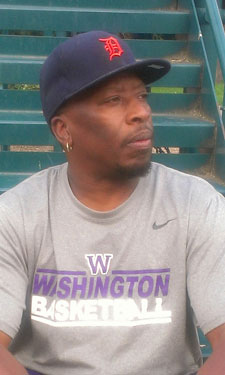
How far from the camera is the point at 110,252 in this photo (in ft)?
7.55

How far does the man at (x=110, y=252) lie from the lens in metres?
2.27

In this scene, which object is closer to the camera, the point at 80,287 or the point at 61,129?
the point at 80,287

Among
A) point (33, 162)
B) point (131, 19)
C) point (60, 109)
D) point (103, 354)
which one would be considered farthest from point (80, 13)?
point (103, 354)

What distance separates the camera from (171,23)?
531 cm

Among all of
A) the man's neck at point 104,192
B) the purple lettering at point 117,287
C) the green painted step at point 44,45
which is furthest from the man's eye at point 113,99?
the green painted step at point 44,45

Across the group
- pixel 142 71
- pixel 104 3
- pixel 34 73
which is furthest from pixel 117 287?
pixel 104 3

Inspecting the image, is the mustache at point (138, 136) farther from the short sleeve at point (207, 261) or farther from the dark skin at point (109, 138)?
the short sleeve at point (207, 261)

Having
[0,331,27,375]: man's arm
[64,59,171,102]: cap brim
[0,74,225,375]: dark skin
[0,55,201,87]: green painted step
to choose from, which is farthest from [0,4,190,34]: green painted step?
[0,331,27,375]: man's arm

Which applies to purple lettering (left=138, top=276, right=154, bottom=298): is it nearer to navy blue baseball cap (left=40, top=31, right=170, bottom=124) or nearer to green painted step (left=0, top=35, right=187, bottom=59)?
navy blue baseball cap (left=40, top=31, right=170, bottom=124)

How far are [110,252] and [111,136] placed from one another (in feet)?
1.18

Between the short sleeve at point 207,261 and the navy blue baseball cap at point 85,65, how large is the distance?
0.48 metres

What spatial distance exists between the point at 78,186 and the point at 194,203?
1.26 ft

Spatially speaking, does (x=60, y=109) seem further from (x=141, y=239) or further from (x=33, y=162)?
(x=33, y=162)

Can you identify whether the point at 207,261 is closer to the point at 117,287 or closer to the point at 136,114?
the point at 117,287
